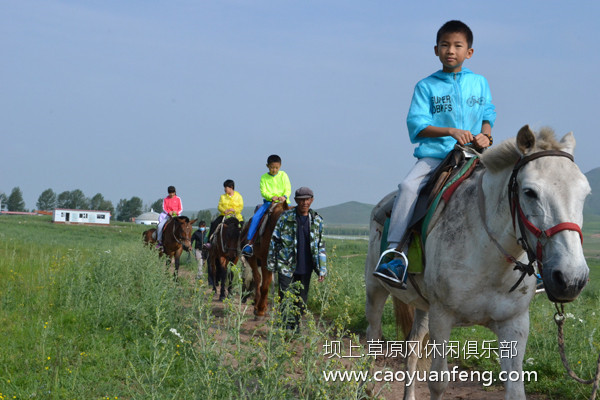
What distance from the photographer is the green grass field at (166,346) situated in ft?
11.4

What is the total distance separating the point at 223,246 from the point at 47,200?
193 m

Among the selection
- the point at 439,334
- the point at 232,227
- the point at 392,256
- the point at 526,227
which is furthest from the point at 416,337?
the point at 232,227

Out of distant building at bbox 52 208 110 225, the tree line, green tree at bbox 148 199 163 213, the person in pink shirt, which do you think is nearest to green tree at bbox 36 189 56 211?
the tree line

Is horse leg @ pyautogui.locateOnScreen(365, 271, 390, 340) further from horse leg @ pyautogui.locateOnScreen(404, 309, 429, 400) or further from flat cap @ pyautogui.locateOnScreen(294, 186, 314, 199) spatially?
flat cap @ pyautogui.locateOnScreen(294, 186, 314, 199)

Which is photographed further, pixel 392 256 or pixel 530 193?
pixel 392 256

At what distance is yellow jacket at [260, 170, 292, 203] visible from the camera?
10.7 meters

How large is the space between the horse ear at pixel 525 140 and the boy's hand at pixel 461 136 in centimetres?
98

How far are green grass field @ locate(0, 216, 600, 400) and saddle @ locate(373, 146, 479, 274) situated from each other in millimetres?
691

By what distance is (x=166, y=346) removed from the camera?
13.8 ft

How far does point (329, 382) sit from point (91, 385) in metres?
2.68

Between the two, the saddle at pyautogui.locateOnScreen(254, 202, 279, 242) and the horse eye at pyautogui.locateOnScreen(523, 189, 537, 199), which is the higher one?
the horse eye at pyautogui.locateOnScreen(523, 189, 537, 199)

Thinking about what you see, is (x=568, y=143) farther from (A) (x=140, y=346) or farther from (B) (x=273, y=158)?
(B) (x=273, y=158)

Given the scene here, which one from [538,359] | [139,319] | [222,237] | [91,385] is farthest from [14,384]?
[222,237]

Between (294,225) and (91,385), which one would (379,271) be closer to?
(91,385)
